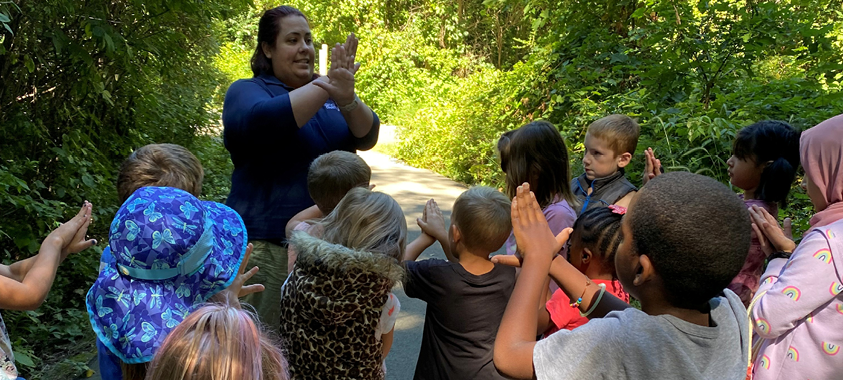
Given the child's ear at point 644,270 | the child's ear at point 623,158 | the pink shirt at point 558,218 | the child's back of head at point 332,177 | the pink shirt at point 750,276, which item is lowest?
the pink shirt at point 750,276

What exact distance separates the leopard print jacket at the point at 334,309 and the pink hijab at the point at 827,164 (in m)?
1.56

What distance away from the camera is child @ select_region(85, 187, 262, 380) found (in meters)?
1.94

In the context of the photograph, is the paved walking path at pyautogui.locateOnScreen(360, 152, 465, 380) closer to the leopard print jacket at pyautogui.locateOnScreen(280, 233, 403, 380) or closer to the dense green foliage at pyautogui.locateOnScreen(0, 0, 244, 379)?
the leopard print jacket at pyautogui.locateOnScreen(280, 233, 403, 380)

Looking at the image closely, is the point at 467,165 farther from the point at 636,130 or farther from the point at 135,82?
the point at 636,130

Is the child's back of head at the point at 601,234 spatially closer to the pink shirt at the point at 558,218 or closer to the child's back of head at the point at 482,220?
the child's back of head at the point at 482,220

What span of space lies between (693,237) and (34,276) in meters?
1.93

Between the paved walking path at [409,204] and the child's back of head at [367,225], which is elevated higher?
the child's back of head at [367,225]

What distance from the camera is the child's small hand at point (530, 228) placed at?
5.76ft

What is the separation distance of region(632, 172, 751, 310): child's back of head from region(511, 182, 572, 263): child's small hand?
0.92 feet

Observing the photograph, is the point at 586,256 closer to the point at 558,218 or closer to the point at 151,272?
the point at 558,218

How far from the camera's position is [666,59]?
19.5 ft

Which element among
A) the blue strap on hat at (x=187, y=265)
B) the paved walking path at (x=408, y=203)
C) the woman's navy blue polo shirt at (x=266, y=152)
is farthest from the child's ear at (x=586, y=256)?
the paved walking path at (x=408, y=203)

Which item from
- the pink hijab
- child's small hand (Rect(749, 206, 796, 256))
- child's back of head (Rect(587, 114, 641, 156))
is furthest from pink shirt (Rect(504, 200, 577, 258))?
the pink hijab

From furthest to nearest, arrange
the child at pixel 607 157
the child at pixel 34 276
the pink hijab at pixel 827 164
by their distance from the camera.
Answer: the child at pixel 607 157
the pink hijab at pixel 827 164
the child at pixel 34 276
